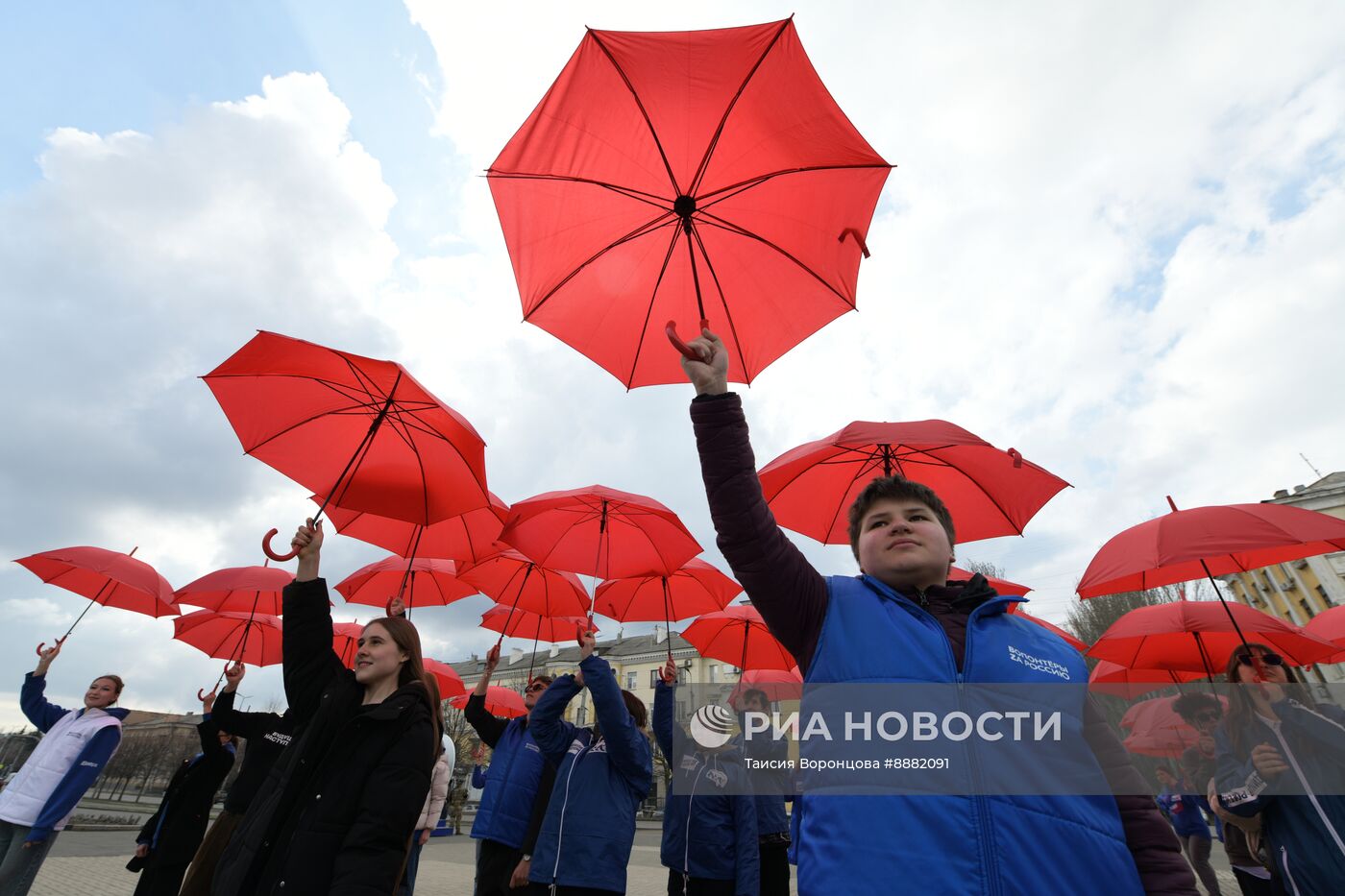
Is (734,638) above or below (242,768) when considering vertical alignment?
above

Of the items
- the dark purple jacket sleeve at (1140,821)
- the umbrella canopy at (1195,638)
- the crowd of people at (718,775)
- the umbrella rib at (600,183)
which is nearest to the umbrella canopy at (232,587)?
the crowd of people at (718,775)

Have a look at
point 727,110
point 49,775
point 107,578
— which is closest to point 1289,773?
point 727,110

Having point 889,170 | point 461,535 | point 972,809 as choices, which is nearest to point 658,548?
point 461,535

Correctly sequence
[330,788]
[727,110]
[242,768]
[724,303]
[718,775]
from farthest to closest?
[718,775]
[242,768]
[724,303]
[727,110]
[330,788]

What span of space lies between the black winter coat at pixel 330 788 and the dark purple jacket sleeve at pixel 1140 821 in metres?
2.64

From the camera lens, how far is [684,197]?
4.01 m

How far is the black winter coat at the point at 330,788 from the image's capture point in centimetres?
255

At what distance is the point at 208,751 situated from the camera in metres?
6.42

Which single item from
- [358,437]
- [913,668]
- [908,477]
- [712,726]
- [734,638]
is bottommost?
[913,668]

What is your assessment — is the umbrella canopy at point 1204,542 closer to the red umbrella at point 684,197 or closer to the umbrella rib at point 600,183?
the red umbrella at point 684,197

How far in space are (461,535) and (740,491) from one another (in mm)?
5708

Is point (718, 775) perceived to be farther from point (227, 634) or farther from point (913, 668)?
point (227, 634)

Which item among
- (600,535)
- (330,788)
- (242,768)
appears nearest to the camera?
(330,788)

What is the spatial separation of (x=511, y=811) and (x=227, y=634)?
6.94 metres
